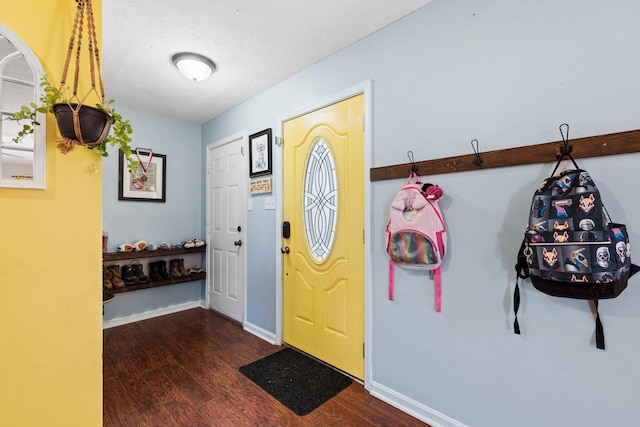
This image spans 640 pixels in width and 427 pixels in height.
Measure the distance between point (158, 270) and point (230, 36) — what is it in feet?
8.66

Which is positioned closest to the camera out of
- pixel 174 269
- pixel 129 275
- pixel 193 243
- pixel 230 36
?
pixel 230 36

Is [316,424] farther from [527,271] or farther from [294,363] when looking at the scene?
[527,271]

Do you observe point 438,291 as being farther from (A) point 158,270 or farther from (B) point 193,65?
(A) point 158,270

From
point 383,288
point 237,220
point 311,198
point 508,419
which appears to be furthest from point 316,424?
point 237,220

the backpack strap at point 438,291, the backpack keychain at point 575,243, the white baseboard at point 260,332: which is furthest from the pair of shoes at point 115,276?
the backpack keychain at point 575,243

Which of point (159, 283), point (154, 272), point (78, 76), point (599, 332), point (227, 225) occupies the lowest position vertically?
point (159, 283)

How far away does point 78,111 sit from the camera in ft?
3.27

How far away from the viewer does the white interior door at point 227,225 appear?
311 cm

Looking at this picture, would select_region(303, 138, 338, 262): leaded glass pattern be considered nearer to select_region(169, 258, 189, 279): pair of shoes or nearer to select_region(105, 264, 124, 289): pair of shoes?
select_region(169, 258, 189, 279): pair of shoes

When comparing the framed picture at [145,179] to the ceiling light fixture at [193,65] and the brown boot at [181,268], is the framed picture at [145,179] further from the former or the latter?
the ceiling light fixture at [193,65]

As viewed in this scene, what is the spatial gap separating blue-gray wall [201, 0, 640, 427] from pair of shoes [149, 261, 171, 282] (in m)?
2.58

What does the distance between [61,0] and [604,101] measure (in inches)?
86.6

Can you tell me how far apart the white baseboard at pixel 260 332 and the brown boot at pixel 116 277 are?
4.36 feet

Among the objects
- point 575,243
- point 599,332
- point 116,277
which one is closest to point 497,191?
point 575,243
